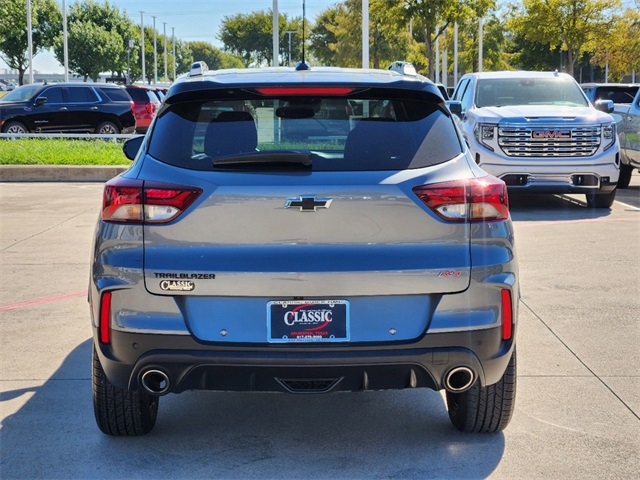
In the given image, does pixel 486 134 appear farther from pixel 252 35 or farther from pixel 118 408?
pixel 252 35

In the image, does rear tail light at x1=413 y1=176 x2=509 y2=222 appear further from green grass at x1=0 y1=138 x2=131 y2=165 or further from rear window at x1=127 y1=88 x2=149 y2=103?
rear window at x1=127 y1=88 x2=149 y2=103

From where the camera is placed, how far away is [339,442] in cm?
468

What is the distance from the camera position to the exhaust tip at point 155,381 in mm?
4109

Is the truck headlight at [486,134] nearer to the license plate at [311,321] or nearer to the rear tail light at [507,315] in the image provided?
the rear tail light at [507,315]

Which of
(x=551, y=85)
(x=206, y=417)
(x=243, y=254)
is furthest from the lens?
(x=551, y=85)

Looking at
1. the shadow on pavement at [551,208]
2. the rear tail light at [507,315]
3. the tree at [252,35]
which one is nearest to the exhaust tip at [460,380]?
the rear tail light at [507,315]

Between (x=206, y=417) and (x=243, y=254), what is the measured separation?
135cm

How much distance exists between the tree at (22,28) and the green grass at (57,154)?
46.4 meters

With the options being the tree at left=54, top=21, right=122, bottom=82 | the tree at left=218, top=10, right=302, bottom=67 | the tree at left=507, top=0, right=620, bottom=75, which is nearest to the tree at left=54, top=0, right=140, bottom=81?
the tree at left=54, top=21, right=122, bottom=82

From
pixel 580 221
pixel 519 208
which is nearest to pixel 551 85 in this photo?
pixel 519 208

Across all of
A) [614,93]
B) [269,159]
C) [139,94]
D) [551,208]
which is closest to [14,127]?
[139,94]

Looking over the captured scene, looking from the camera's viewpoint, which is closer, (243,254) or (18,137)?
(243,254)

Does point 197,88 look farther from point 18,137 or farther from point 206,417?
point 18,137

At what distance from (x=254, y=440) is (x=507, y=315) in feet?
4.40
